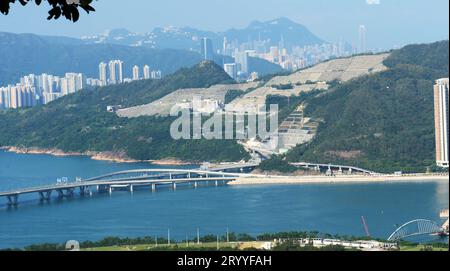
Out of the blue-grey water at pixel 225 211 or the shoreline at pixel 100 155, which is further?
the shoreline at pixel 100 155

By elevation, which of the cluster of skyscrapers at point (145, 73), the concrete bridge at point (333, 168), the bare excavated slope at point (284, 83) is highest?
the cluster of skyscrapers at point (145, 73)

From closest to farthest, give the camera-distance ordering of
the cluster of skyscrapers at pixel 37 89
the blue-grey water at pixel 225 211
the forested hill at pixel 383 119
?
the blue-grey water at pixel 225 211 → the forested hill at pixel 383 119 → the cluster of skyscrapers at pixel 37 89

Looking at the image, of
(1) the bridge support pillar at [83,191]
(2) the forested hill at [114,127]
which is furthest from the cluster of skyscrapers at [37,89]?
(1) the bridge support pillar at [83,191]

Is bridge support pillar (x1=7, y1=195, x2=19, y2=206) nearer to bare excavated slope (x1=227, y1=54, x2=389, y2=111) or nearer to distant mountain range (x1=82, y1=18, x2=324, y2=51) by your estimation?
bare excavated slope (x1=227, y1=54, x2=389, y2=111)

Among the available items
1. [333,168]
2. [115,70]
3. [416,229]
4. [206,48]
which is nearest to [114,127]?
[333,168]

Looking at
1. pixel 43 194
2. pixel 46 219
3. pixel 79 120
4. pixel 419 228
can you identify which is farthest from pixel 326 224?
pixel 79 120

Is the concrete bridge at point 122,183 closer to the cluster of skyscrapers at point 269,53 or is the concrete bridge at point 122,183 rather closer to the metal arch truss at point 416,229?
the metal arch truss at point 416,229

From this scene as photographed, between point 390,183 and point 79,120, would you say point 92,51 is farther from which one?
point 390,183
